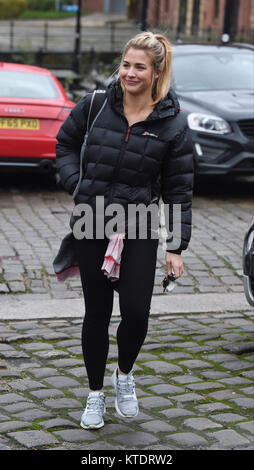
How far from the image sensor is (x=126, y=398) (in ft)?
15.2

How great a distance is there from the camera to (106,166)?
4.36m

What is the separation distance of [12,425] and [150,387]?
0.97 metres

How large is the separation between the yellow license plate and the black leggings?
6479 mm

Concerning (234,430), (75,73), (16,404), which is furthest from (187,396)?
(75,73)

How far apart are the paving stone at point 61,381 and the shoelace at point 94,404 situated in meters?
0.59

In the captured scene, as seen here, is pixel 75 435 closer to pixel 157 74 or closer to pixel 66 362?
pixel 66 362

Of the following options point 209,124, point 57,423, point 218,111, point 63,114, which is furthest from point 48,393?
point 218,111

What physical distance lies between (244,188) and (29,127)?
→ 3.01 m

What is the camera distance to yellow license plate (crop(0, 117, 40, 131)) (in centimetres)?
1075

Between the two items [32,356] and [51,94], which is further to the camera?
[51,94]

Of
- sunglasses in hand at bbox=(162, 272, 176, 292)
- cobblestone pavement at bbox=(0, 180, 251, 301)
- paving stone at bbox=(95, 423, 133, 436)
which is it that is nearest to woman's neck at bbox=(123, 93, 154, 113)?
sunglasses in hand at bbox=(162, 272, 176, 292)

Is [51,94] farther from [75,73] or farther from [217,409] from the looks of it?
[75,73]

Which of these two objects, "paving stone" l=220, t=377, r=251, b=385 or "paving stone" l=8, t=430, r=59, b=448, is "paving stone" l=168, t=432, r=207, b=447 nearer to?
"paving stone" l=8, t=430, r=59, b=448

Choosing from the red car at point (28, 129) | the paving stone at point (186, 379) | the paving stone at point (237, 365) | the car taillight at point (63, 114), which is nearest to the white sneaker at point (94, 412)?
the paving stone at point (186, 379)
